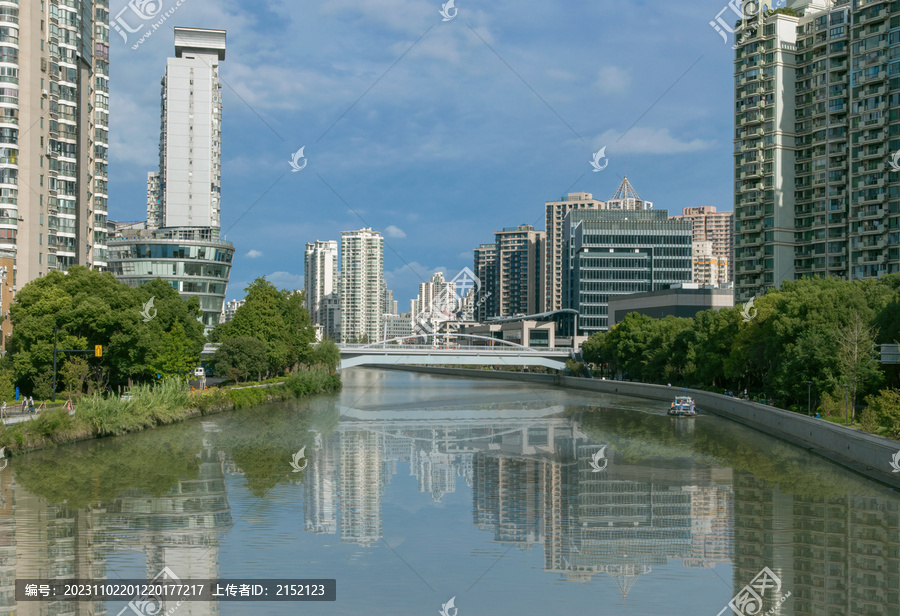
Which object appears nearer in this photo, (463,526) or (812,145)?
(463,526)

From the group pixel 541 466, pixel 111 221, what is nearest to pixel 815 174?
pixel 541 466

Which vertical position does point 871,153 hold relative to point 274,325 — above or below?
above

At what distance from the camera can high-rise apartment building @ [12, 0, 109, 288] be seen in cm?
6531

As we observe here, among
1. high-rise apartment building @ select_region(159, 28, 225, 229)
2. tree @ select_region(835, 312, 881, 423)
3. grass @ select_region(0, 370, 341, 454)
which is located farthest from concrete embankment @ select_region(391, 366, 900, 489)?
high-rise apartment building @ select_region(159, 28, 225, 229)

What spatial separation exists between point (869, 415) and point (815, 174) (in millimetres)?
59275

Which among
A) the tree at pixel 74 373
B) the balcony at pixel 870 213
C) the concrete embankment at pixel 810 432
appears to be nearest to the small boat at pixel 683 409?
the concrete embankment at pixel 810 432

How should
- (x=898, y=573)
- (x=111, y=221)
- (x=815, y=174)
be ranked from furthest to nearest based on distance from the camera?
(x=111, y=221) → (x=815, y=174) → (x=898, y=573)

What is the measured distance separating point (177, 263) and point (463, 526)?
84.9 metres

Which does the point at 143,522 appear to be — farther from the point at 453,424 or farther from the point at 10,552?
the point at 453,424

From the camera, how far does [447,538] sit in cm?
2250

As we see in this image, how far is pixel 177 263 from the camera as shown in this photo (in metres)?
102

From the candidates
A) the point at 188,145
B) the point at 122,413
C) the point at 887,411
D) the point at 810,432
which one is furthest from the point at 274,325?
the point at 887,411

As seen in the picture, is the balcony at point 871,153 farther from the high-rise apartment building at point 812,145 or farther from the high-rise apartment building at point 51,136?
the high-rise apartment building at point 51,136

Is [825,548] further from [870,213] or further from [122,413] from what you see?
[870,213]
